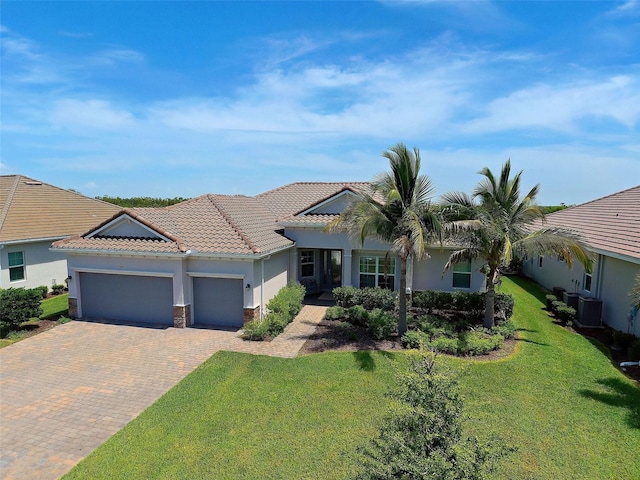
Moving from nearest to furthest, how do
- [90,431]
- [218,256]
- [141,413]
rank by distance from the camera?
[90,431], [141,413], [218,256]

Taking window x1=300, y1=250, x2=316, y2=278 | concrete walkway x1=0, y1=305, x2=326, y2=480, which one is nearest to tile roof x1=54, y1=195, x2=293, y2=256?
window x1=300, y1=250, x2=316, y2=278

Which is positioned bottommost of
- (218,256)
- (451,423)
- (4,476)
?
(4,476)

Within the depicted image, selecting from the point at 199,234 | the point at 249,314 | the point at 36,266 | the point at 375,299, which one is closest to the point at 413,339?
the point at 375,299

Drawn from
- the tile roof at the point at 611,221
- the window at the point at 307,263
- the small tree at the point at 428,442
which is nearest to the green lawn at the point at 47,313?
the window at the point at 307,263

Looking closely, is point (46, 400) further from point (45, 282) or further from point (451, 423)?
point (45, 282)

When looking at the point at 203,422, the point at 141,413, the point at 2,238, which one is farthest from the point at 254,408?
the point at 2,238

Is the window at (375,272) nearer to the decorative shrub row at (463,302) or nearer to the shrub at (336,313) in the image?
the decorative shrub row at (463,302)

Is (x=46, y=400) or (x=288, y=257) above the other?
(x=288, y=257)

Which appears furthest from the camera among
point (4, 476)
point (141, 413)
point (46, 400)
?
point (46, 400)
